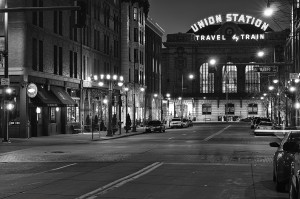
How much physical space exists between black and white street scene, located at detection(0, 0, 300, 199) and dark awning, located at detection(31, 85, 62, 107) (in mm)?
161

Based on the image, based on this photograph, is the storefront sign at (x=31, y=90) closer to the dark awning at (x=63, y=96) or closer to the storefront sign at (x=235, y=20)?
the dark awning at (x=63, y=96)

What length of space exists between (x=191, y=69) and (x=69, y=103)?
76620 millimetres

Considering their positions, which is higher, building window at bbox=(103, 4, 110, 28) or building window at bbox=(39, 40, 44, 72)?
building window at bbox=(103, 4, 110, 28)

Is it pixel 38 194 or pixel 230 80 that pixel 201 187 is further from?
pixel 230 80

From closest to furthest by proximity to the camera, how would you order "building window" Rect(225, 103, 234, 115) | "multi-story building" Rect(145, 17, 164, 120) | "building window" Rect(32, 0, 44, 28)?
"building window" Rect(32, 0, 44, 28), "multi-story building" Rect(145, 17, 164, 120), "building window" Rect(225, 103, 234, 115)

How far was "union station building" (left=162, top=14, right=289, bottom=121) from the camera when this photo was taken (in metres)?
120

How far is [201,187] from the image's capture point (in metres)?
14.7

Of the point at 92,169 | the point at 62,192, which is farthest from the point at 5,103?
the point at 62,192

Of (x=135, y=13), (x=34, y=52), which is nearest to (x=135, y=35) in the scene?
(x=135, y=13)

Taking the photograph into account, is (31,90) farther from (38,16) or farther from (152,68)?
(152,68)

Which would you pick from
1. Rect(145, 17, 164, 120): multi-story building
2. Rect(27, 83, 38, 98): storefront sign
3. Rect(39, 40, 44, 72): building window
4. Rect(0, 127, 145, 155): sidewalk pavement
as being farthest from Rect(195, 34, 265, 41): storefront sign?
Rect(27, 83, 38, 98): storefront sign

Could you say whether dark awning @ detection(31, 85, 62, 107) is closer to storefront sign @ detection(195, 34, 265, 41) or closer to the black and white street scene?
the black and white street scene

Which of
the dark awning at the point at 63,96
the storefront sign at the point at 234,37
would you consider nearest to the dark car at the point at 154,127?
the dark awning at the point at 63,96

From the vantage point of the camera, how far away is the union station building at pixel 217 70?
120 m
